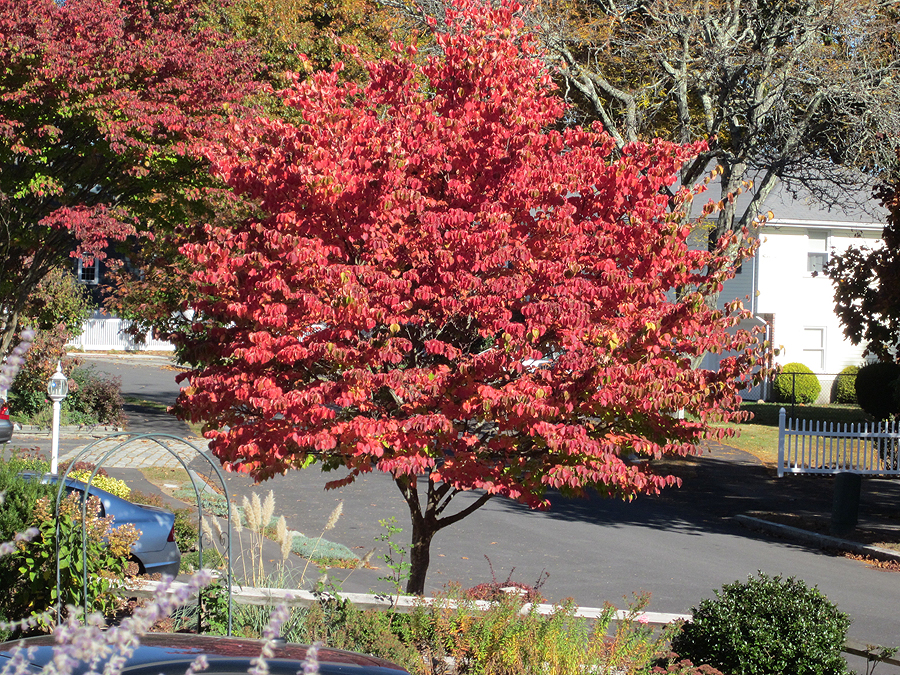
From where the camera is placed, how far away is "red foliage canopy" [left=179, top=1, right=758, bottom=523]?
6.32 m

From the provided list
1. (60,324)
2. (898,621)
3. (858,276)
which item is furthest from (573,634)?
(60,324)

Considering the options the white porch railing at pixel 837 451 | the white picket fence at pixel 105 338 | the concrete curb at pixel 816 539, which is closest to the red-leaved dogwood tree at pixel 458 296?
the concrete curb at pixel 816 539

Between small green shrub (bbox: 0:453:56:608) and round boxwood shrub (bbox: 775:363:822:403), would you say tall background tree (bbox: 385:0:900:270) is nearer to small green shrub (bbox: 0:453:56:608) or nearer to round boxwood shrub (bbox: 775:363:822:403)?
small green shrub (bbox: 0:453:56:608)

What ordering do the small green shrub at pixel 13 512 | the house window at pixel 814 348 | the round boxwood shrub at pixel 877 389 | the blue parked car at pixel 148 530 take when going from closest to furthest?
the small green shrub at pixel 13 512 < the blue parked car at pixel 148 530 < the round boxwood shrub at pixel 877 389 < the house window at pixel 814 348

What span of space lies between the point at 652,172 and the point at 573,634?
12.2 feet

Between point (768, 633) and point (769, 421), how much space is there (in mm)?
23990

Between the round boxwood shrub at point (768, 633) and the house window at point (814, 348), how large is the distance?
2950cm

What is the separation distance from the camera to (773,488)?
18734mm

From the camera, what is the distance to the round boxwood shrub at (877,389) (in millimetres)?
23688

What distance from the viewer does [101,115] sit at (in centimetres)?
1390

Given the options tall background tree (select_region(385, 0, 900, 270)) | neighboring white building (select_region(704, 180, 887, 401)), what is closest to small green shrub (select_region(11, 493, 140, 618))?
tall background tree (select_region(385, 0, 900, 270))

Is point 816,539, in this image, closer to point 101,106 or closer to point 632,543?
point 632,543

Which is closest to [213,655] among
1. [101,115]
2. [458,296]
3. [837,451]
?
[458,296]

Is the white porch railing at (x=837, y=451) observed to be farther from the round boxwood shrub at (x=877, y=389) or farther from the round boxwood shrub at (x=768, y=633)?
the round boxwood shrub at (x=768, y=633)
